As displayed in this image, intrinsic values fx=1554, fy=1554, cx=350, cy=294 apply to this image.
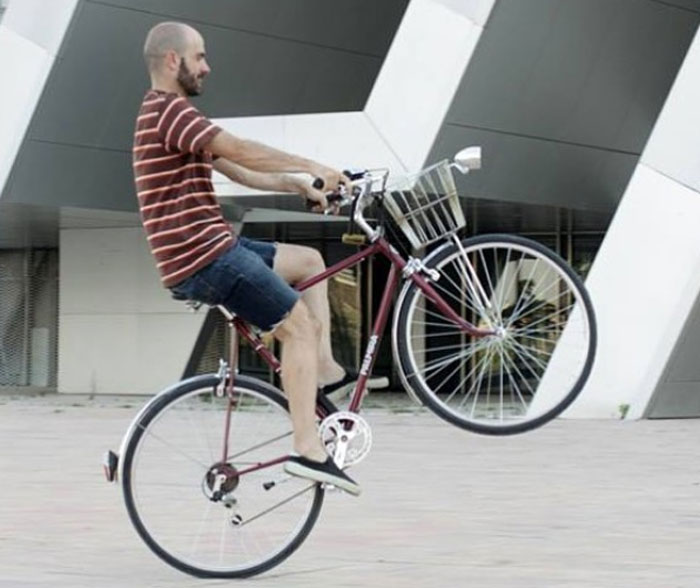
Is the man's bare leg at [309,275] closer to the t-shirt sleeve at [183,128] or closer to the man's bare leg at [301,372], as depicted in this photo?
the man's bare leg at [301,372]

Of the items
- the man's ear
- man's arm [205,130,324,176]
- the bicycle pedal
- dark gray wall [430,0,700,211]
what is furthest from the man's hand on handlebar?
dark gray wall [430,0,700,211]

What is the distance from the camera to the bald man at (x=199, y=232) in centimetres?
593

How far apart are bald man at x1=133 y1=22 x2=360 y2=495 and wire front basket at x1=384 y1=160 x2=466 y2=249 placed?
0.28 metres

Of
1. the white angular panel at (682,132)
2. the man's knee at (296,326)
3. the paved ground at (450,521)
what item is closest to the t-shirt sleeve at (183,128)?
the man's knee at (296,326)

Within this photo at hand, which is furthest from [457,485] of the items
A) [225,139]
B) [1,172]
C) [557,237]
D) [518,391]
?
[557,237]

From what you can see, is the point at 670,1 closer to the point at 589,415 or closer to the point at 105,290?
the point at 589,415

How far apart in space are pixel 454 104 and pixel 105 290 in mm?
8949

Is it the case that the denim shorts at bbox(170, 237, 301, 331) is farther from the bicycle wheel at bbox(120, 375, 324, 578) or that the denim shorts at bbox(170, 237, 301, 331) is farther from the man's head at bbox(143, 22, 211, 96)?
the man's head at bbox(143, 22, 211, 96)

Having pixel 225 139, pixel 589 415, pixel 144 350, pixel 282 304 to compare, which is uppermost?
pixel 225 139

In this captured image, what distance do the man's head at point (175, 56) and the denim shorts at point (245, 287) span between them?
661mm

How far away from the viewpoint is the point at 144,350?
26.2 metres

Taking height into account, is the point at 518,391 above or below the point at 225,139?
below

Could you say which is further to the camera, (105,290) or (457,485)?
(105,290)

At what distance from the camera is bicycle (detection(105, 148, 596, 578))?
20.2 feet
